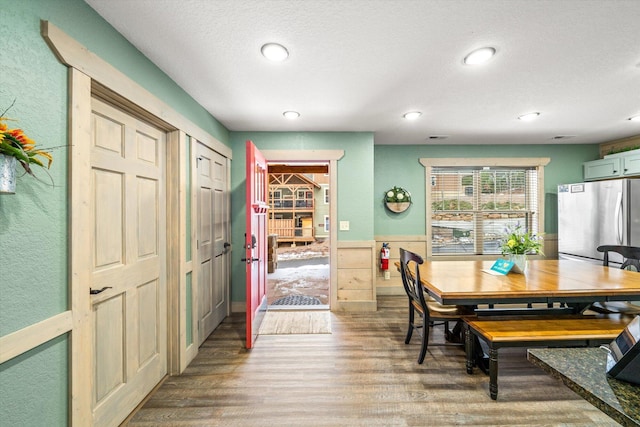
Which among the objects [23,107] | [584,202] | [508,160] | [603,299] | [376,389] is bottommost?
[376,389]

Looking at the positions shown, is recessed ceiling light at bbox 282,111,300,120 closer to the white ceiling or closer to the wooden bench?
the white ceiling

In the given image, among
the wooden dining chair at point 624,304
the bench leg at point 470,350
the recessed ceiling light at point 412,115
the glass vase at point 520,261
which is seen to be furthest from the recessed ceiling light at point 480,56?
the wooden dining chair at point 624,304

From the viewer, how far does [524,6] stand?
1.41 m

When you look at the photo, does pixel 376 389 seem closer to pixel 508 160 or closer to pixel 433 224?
pixel 433 224

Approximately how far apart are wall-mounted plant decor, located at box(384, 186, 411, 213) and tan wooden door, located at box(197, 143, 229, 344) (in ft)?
8.11

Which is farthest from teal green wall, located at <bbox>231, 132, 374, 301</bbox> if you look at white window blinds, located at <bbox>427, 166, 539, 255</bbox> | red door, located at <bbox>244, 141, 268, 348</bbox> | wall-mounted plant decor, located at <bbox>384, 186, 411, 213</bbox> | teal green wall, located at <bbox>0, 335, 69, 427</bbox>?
teal green wall, located at <bbox>0, 335, 69, 427</bbox>

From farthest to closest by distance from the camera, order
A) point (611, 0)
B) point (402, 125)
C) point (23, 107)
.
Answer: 1. point (402, 125)
2. point (611, 0)
3. point (23, 107)

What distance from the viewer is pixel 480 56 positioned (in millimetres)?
1841

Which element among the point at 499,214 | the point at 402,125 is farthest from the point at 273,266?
the point at 499,214

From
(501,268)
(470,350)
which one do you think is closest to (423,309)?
(470,350)

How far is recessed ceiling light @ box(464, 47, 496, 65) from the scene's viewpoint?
1.78 metres

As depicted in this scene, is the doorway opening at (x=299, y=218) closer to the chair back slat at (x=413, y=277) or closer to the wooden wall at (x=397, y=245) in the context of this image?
the wooden wall at (x=397, y=245)

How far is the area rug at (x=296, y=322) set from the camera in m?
3.04

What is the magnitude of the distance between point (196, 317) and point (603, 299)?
10.9ft
